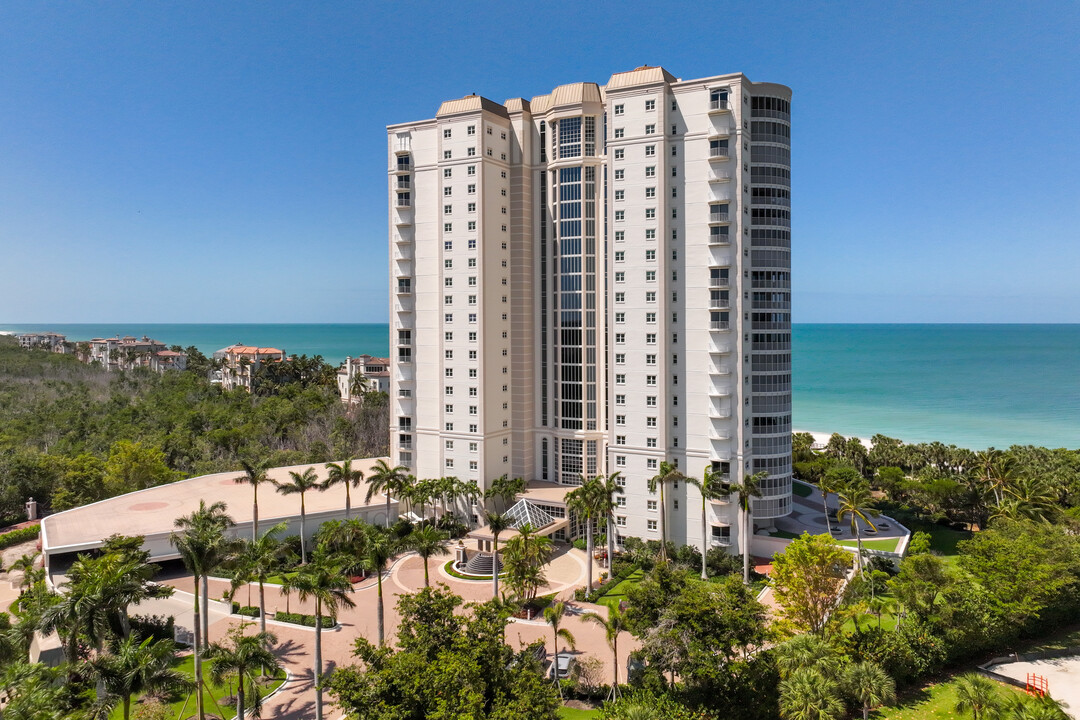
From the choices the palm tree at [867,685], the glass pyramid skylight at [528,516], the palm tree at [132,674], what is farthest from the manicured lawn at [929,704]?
the palm tree at [132,674]

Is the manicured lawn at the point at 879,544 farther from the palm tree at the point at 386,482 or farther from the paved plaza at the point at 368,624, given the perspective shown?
the palm tree at the point at 386,482

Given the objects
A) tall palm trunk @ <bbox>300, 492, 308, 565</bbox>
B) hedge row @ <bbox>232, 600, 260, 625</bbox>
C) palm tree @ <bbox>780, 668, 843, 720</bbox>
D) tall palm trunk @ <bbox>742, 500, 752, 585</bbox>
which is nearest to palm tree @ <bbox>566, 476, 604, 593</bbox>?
tall palm trunk @ <bbox>742, 500, 752, 585</bbox>

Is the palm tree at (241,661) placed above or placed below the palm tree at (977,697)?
above

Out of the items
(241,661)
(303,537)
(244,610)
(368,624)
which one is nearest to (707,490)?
(368,624)

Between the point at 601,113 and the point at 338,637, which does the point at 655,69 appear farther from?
the point at 338,637

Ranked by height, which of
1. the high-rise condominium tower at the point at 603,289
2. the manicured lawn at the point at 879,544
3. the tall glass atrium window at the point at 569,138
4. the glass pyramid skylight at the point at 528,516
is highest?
the tall glass atrium window at the point at 569,138

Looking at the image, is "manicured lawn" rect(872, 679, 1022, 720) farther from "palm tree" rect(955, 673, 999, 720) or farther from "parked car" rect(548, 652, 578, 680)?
"parked car" rect(548, 652, 578, 680)

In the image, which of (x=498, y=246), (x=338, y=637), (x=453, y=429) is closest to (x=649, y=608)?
(x=338, y=637)

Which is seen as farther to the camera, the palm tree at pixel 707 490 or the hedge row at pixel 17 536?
the hedge row at pixel 17 536
